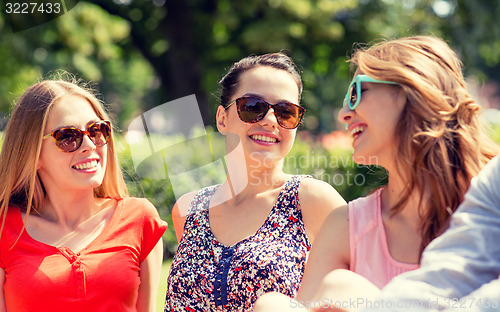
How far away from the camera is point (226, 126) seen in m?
3.49

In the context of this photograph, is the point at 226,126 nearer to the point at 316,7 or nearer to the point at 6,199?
the point at 6,199

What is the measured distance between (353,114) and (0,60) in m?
13.2

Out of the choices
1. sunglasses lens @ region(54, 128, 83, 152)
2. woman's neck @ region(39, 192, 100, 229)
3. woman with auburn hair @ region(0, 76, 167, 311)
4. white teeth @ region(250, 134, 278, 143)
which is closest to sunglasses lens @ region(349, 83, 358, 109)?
white teeth @ region(250, 134, 278, 143)

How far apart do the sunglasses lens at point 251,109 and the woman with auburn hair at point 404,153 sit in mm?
759

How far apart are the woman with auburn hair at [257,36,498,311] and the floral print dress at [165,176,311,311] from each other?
1.28ft

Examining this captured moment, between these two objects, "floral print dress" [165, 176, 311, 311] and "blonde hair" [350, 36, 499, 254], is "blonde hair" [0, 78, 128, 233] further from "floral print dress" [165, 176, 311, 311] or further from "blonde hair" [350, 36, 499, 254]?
"blonde hair" [350, 36, 499, 254]

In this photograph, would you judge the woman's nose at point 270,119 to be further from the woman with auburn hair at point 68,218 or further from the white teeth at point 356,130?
the woman with auburn hair at point 68,218

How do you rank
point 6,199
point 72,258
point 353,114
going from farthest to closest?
point 6,199 → point 72,258 → point 353,114

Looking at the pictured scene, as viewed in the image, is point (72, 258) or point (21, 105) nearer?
point (72, 258)

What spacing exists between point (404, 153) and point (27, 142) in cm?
203

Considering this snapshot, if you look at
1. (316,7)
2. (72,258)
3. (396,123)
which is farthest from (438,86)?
(316,7)

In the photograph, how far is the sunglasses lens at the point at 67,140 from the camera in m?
3.14

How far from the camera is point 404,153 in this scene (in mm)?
2338

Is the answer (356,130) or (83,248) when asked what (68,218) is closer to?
(83,248)
